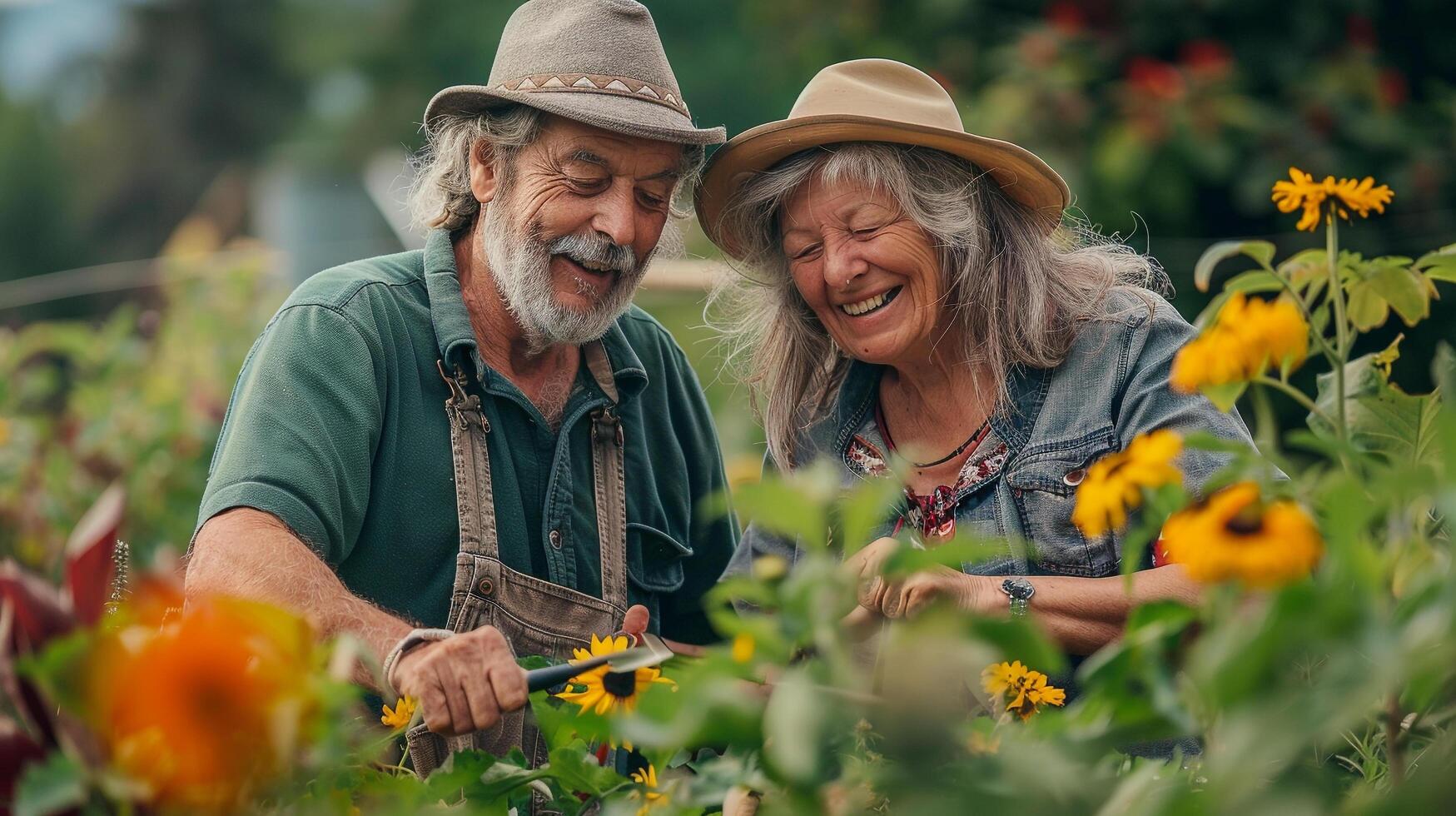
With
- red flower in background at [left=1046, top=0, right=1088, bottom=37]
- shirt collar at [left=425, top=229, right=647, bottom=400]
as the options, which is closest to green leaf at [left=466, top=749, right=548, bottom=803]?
shirt collar at [left=425, top=229, right=647, bottom=400]

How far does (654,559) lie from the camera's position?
272 centimetres

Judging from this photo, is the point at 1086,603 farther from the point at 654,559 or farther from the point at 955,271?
the point at 654,559

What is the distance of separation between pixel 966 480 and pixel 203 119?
21985mm

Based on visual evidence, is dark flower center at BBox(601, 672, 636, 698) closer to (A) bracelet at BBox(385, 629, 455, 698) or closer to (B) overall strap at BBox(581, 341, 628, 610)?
(A) bracelet at BBox(385, 629, 455, 698)

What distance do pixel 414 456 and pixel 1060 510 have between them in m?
1.06

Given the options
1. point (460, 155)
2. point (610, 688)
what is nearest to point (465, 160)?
point (460, 155)

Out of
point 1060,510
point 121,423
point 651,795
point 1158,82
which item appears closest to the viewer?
point 651,795

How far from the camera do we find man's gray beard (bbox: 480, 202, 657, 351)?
253 cm

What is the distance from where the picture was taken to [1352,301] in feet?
5.79

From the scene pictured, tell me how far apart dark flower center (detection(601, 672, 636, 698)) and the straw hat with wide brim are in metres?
1.14

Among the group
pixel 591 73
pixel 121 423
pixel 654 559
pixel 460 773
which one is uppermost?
pixel 591 73

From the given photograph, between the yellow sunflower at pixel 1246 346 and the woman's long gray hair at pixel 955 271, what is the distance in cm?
129

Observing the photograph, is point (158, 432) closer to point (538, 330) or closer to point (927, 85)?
point (538, 330)

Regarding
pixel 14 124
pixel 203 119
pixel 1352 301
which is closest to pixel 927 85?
pixel 1352 301
